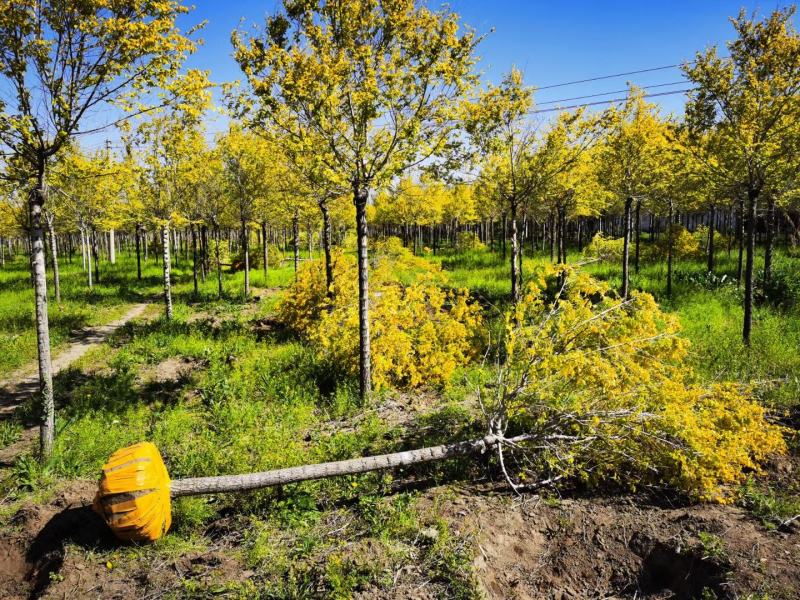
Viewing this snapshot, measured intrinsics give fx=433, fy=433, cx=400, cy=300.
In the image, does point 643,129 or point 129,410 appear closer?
point 129,410

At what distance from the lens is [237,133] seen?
15.6 metres

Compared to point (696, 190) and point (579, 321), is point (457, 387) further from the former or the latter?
point (696, 190)

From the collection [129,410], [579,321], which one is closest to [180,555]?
[129,410]

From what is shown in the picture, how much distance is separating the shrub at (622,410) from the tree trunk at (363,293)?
9.25 feet

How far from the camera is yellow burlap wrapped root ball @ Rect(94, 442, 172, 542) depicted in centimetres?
430

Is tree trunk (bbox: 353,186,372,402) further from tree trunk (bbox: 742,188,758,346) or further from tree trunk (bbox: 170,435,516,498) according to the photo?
tree trunk (bbox: 742,188,758,346)

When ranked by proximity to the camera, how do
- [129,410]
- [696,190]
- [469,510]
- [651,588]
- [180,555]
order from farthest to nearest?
1. [696,190]
2. [129,410]
3. [469,510]
4. [180,555]
5. [651,588]

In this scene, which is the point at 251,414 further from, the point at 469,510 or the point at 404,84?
the point at 404,84

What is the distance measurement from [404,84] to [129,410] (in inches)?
291

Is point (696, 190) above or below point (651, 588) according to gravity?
above

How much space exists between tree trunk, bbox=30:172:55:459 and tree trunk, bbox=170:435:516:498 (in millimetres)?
2754

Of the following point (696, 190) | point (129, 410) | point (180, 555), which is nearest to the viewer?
point (180, 555)

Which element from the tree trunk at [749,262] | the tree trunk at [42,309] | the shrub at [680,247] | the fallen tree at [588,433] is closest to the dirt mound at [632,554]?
the fallen tree at [588,433]

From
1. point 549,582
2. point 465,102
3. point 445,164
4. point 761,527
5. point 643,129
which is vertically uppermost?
point 643,129
